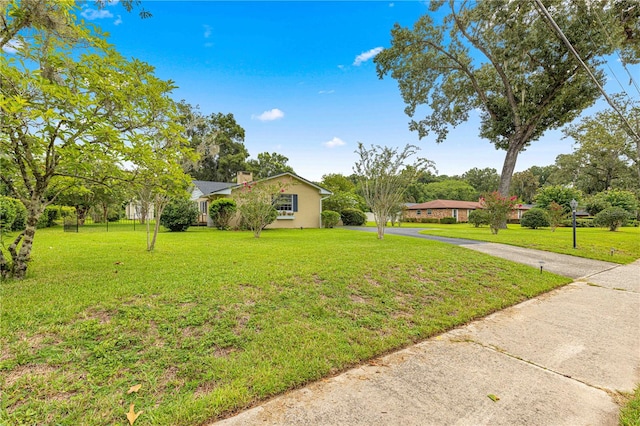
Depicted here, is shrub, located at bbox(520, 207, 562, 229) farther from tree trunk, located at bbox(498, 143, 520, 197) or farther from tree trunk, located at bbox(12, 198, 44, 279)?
tree trunk, located at bbox(12, 198, 44, 279)

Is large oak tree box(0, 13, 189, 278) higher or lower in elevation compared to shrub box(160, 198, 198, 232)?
higher

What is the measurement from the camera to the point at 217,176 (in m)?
37.8

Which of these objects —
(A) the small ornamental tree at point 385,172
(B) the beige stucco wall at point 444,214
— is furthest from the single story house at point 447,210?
(A) the small ornamental tree at point 385,172

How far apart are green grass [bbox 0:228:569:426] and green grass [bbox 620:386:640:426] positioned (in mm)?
1640

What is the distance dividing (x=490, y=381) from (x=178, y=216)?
15.0 m

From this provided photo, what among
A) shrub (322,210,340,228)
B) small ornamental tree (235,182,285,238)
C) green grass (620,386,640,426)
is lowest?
green grass (620,386,640,426)

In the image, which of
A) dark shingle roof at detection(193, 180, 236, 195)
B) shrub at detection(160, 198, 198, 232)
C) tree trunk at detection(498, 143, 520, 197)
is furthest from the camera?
dark shingle roof at detection(193, 180, 236, 195)

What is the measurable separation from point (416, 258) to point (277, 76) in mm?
9652

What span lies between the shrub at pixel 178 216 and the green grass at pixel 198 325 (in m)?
8.91

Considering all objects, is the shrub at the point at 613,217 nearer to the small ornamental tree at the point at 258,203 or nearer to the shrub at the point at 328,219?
the shrub at the point at 328,219

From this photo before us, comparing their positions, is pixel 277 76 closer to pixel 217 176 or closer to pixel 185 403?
pixel 185 403

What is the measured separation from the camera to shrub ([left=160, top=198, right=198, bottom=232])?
14.5 meters

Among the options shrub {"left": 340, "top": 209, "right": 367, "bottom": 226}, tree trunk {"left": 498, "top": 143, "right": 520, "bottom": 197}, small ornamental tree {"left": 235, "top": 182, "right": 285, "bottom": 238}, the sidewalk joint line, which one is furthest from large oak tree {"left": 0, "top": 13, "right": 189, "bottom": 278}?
tree trunk {"left": 498, "top": 143, "right": 520, "bottom": 197}

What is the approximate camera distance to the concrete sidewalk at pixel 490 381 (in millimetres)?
1974
